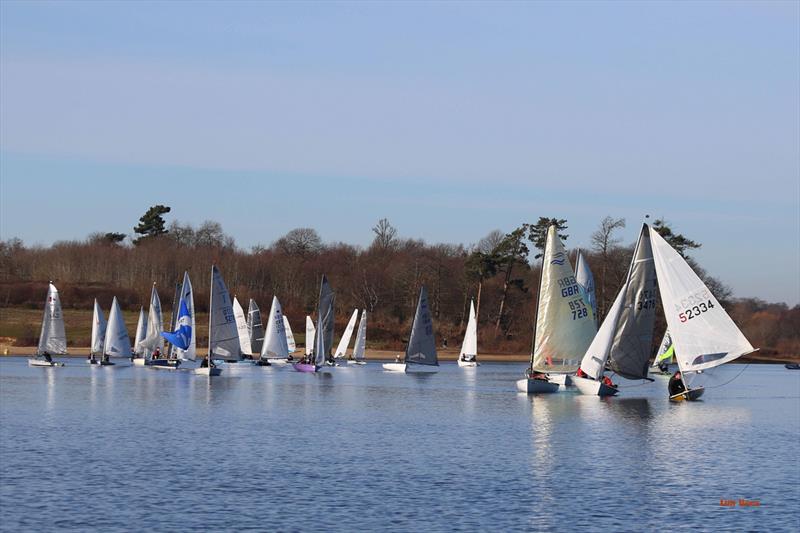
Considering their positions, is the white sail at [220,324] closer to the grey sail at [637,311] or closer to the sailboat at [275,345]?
the sailboat at [275,345]

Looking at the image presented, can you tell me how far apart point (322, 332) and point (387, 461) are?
5355cm

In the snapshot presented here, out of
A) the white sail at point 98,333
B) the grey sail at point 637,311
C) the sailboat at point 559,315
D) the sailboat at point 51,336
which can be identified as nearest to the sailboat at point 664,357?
the sailboat at point 559,315

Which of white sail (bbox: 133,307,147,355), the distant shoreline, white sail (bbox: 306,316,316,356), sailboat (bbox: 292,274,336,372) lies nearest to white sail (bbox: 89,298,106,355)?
white sail (bbox: 133,307,147,355)

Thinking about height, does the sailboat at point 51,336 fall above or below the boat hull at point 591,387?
above

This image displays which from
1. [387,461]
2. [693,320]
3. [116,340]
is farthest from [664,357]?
[387,461]

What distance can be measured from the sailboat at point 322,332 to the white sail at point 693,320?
32.5 m

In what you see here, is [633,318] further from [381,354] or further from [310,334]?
[381,354]

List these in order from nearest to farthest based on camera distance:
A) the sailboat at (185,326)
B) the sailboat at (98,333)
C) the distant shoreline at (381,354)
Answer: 1. the sailboat at (185,326)
2. the sailboat at (98,333)
3. the distant shoreline at (381,354)

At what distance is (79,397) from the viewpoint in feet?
199

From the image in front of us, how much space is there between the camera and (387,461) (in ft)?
118

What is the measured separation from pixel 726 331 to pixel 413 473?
2773 centimetres

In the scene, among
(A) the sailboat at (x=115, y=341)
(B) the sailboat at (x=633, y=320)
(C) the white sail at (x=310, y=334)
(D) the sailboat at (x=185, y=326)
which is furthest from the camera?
(C) the white sail at (x=310, y=334)

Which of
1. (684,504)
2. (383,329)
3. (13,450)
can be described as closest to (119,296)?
(383,329)

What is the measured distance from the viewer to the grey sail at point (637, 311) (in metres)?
59.0
